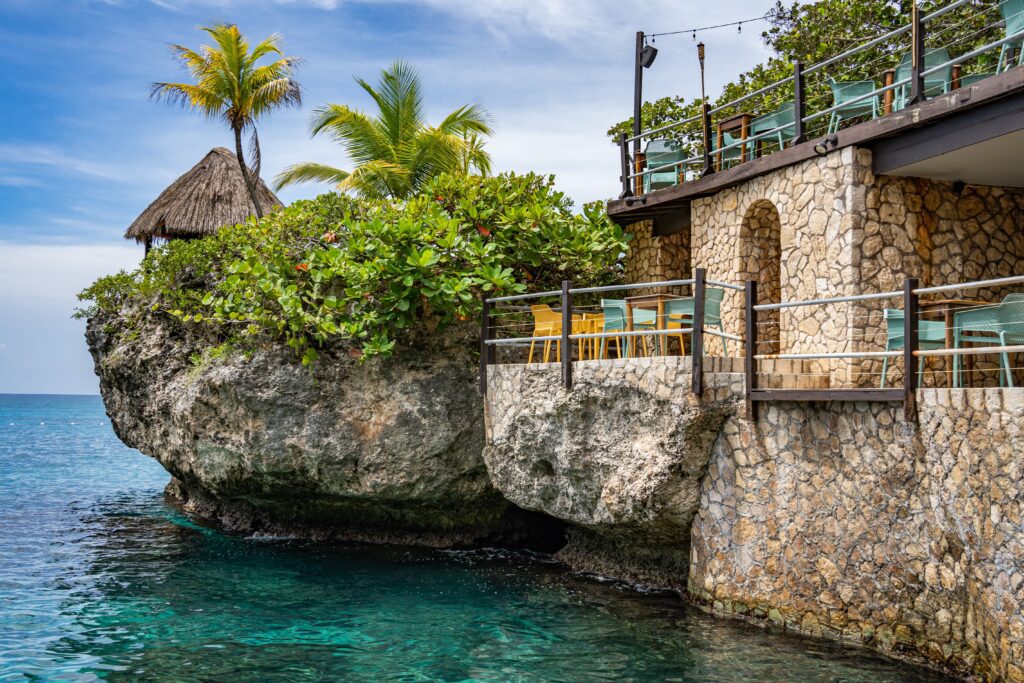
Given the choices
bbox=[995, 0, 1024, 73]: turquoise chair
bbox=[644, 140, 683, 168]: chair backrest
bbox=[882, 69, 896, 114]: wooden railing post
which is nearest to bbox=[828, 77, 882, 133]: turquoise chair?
bbox=[882, 69, 896, 114]: wooden railing post

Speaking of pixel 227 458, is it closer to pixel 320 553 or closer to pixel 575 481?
pixel 320 553

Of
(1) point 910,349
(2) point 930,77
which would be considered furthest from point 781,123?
(1) point 910,349

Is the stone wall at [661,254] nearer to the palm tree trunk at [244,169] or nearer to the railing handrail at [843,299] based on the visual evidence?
the railing handrail at [843,299]

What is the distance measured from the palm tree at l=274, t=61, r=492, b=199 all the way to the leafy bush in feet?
21.8

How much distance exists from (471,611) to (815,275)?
258 inches

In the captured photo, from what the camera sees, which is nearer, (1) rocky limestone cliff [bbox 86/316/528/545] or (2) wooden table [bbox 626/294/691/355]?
(2) wooden table [bbox 626/294/691/355]

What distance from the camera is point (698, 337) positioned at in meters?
10.8

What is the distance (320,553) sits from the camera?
1554cm

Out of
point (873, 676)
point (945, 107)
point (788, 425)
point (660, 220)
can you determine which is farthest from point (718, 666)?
point (660, 220)

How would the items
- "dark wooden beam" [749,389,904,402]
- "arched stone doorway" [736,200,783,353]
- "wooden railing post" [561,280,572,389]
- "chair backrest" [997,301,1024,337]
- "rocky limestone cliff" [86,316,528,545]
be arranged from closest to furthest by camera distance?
"chair backrest" [997,301,1024,337] → "dark wooden beam" [749,389,904,402] → "wooden railing post" [561,280,572,389] → "arched stone doorway" [736,200,783,353] → "rocky limestone cliff" [86,316,528,545]

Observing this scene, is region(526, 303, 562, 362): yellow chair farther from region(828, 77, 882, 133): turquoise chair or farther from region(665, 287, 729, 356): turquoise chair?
region(828, 77, 882, 133): turquoise chair

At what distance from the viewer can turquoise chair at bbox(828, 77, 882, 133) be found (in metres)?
12.0

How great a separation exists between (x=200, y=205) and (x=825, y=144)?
16716mm

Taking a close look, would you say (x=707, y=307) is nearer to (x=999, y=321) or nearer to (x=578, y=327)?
(x=578, y=327)
